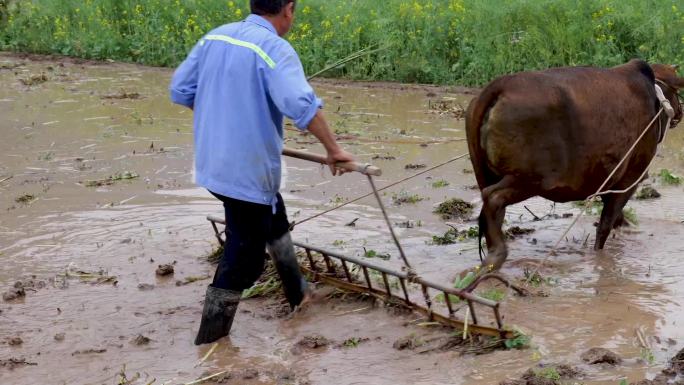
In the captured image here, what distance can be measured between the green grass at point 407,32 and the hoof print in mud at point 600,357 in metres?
7.50

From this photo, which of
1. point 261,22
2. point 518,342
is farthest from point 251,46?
point 518,342

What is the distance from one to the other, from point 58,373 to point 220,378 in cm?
86

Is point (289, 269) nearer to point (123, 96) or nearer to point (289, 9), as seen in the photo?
point (289, 9)

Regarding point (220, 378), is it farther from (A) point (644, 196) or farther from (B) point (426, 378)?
(A) point (644, 196)

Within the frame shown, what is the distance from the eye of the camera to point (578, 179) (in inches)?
251

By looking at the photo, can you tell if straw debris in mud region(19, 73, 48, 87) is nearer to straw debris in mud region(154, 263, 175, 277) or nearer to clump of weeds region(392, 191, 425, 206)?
clump of weeds region(392, 191, 425, 206)

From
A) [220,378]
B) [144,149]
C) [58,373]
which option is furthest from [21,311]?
[144,149]

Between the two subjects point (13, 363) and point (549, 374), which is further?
point (13, 363)

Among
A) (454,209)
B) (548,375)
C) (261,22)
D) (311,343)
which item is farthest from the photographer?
(454,209)

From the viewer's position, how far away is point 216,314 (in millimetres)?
5332

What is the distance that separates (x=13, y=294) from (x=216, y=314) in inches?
63.1

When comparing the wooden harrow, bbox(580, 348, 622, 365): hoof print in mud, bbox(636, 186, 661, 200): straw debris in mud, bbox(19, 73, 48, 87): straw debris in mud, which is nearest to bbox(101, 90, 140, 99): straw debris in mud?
bbox(19, 73, 48, 87): straw debris in mud

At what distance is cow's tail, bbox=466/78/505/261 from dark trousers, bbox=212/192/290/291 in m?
1.64

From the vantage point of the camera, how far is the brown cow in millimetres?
6102
